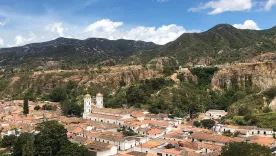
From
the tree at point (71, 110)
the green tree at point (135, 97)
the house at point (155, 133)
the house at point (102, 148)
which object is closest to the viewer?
the house at point (102, 148)

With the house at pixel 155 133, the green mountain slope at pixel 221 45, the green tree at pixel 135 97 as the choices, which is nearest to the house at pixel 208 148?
the house at pixel 155 133

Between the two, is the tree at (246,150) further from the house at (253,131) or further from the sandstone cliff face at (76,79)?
the sandstone cliff face at (76,79)

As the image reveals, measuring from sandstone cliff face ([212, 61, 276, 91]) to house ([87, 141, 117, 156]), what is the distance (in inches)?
1762

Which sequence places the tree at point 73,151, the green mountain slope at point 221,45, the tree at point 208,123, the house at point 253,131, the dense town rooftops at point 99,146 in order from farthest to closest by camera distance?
the green mountain slope at point 221,45 < the tree at point 208,123 < the house at point 253,131 < the dense town rooftops at point 99,146 < the tree at point 73,151

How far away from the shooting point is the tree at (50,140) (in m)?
33.1

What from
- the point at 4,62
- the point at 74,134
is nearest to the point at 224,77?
the point at 74,134

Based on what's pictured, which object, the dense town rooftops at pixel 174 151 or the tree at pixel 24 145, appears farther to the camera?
the dense town rooftops at pixel 174 151

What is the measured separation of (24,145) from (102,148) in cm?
841

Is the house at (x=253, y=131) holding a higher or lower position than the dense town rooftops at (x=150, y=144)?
higher

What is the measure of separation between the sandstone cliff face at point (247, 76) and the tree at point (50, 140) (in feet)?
160

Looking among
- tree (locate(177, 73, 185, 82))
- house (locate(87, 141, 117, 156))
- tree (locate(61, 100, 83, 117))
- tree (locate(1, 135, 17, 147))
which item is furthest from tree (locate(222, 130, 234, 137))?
tree (locate(177, 73, 185, 82))

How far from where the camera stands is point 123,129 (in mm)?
46156

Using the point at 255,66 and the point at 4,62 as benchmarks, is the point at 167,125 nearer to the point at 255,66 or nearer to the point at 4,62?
the point at 255,66

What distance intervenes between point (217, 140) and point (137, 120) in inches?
667
